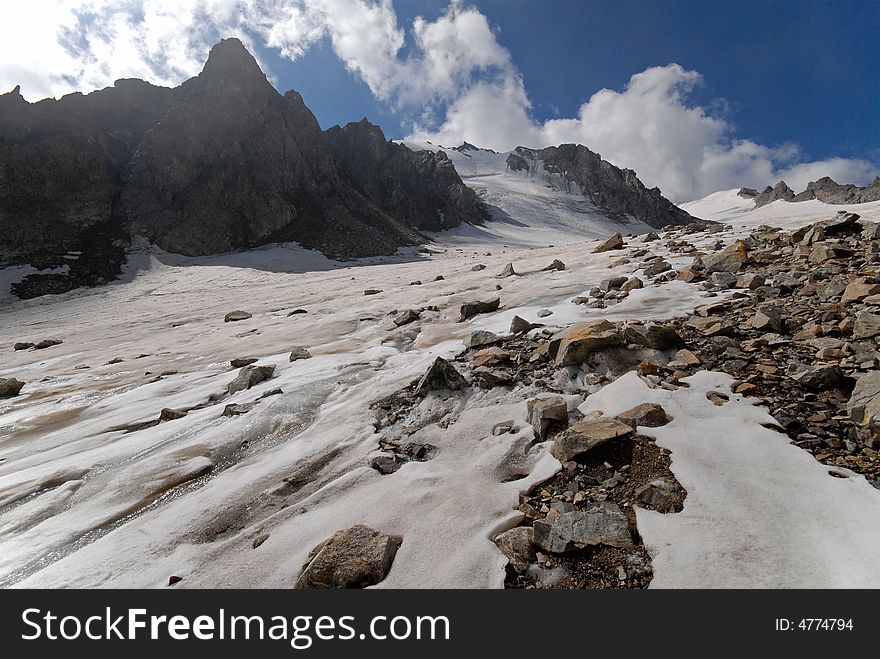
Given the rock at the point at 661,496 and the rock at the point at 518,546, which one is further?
the rock at the point at 661,496

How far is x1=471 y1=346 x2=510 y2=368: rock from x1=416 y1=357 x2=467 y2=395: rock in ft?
1.70

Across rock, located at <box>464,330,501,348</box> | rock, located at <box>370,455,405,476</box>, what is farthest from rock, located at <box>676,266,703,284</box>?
rock, located at <box>370,455,405,476</box>

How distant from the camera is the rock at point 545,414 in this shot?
3.82 meters

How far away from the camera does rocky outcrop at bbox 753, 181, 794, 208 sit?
373 feet

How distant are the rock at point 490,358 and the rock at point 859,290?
4600mm

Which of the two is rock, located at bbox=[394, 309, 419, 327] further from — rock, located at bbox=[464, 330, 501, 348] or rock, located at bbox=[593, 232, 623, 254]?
rock, located at bbox=[593, 232, 623, 254]

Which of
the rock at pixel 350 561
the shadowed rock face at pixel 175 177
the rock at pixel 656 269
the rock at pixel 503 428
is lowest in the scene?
the rock at pixel 350 561

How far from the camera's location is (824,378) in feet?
12.0

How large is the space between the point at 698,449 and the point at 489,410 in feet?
6.52

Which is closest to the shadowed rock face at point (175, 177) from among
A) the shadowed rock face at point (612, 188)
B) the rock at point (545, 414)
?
the rock at point (545, 414)

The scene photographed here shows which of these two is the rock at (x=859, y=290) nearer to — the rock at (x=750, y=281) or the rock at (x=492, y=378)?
the rock at (x=750, y=281)

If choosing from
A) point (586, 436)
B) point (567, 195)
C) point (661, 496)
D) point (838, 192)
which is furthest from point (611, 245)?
point (838, 192)
